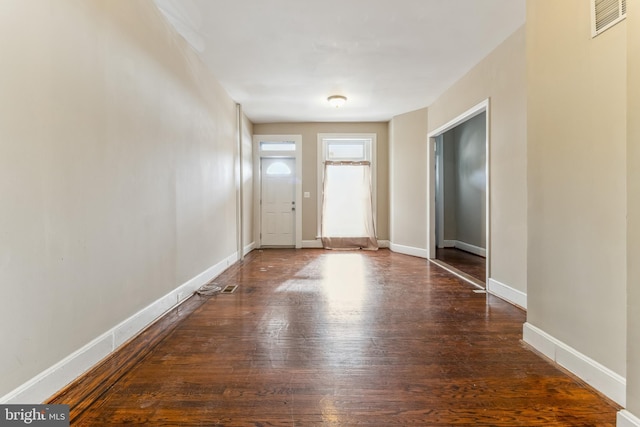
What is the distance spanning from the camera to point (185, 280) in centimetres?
297

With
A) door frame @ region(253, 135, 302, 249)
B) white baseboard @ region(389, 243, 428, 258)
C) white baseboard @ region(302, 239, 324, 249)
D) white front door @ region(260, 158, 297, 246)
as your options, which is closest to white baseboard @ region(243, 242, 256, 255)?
door frame @ region(253, 135, 302, 249)

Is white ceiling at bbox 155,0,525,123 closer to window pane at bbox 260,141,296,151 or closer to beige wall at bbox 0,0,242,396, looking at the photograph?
beige wall at bbox 0,0,242,396

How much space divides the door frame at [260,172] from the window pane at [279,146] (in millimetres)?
62

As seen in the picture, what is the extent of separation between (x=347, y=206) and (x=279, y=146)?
1989mm

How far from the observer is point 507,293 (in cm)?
296

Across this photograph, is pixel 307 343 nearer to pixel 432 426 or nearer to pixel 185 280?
pixel 432 426

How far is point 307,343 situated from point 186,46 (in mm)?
3074

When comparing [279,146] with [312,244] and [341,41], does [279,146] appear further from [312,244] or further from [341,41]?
[341,41]

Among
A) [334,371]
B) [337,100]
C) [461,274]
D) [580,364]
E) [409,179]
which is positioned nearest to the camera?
[580,364]

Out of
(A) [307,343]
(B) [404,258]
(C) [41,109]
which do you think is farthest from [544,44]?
(B) [404,258]

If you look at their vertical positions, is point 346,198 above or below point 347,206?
above

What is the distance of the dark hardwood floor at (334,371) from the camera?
134 centimetres

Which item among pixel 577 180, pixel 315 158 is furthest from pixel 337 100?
pixel 577 180

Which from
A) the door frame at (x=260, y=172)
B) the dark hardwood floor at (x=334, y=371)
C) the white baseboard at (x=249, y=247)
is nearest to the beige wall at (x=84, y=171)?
the dark hardwood floor at (x=334, y=371)
